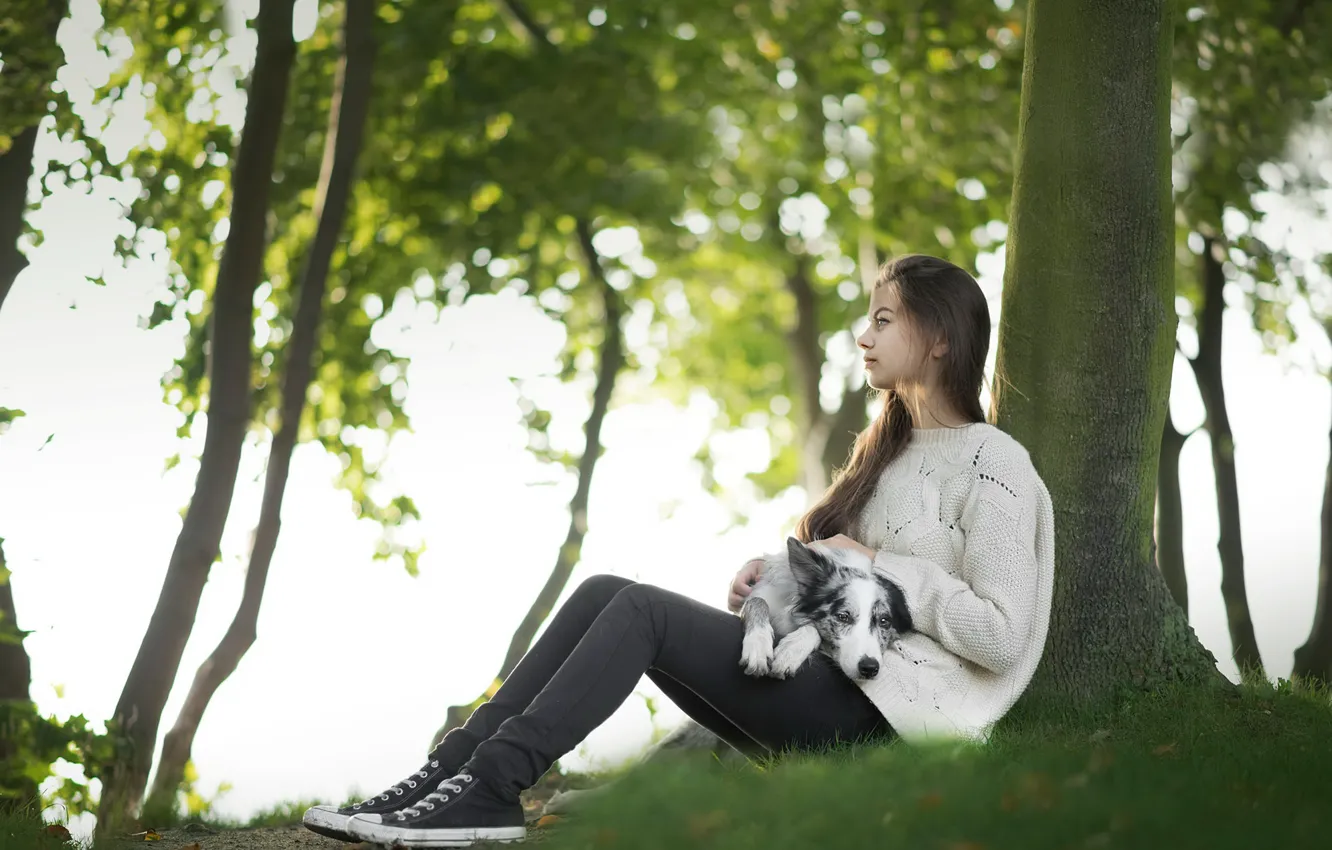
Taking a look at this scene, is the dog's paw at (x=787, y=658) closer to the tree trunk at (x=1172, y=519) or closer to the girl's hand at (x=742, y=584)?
the girl's hand at (x=742, y=584)

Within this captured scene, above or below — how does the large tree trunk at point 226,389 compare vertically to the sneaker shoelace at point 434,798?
above

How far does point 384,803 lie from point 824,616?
1.52 m

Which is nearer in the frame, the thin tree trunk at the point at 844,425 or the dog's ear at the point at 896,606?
the dog's ear at the point at 896,606

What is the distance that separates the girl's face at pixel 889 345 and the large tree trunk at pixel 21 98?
465cm

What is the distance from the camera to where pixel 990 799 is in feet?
10.5

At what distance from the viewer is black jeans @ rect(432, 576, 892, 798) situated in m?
3.67

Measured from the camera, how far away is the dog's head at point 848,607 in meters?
3.86

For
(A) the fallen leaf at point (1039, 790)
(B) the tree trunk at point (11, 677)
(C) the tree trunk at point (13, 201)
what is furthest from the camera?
(C) the tree trunk at point (13, 201)

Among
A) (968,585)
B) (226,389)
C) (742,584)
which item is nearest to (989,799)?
(968,585)

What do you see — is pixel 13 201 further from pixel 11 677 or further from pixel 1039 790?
pixel 1039 790

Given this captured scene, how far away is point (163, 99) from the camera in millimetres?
8000

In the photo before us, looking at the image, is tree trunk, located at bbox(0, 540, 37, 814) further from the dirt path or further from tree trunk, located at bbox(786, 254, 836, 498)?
tree trunk, located at bbox(786, 254, 836, 498)

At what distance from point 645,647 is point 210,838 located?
7.90 feet

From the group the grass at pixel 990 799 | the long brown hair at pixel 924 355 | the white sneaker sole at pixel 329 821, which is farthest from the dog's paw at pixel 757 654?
the white sneaker sole at pixel 329 821
